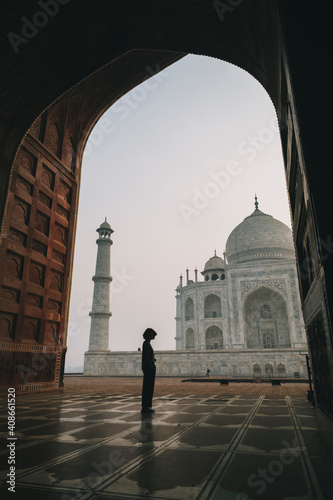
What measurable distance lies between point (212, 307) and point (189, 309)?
2.24 m

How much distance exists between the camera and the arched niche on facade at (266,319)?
24.4 meters

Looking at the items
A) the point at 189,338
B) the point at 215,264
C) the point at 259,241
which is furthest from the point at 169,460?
the point at 215,264

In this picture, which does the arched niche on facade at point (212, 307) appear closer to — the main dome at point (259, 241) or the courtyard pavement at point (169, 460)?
the main dome at point (259, 241)

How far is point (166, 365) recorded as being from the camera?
59.0ft

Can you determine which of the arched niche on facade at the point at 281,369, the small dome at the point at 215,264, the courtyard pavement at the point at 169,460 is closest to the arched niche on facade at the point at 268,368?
the arched niche on facade at the point at 281,369

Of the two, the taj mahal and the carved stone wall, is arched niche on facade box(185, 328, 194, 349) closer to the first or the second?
the taj mahal

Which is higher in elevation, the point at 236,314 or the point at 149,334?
the point at 236,314

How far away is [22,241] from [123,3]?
4.48 m

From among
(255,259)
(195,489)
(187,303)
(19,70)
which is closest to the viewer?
(195,489)

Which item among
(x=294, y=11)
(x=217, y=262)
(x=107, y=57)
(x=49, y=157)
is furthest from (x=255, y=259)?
(x=294, y=11)

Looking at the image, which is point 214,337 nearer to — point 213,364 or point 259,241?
point 259,241

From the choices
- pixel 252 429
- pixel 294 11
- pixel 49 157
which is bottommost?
pixel 252 429

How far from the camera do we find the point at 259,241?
27922 mm

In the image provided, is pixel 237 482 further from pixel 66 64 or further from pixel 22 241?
pixel 22 241
